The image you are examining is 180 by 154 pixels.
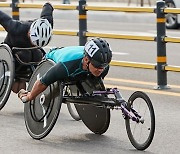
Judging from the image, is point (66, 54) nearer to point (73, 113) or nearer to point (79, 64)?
point (79, 64)

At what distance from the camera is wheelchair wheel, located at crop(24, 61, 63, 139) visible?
8844 millimetres

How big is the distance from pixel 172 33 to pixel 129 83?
26.8ft

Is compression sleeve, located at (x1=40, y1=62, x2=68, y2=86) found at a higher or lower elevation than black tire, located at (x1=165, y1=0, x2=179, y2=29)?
higher

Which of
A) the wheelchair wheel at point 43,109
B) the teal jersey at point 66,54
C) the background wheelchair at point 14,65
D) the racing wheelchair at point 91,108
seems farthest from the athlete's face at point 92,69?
the background wheelchair at point 14,65

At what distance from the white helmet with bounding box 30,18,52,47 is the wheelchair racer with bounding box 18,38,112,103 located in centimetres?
132

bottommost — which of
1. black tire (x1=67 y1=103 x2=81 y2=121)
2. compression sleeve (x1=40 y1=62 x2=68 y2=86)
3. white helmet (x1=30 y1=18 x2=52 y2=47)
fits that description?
black tire (x1=67 y1=103 x2=81 y2=121)

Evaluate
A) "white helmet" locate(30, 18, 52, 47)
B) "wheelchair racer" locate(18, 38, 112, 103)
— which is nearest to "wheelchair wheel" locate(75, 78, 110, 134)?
"wheelchair racer" locate(18, 38, 112, 103)

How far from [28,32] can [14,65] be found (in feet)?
1.54

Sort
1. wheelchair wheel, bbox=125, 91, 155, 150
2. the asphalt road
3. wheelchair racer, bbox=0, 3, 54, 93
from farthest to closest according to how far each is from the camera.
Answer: wheelchair racer, bbox=0, 3, 54, 93, the asphalt road, wheelchair wheel, bbox=125, 91, 155, 150

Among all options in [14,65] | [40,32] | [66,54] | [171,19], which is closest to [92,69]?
[66,54]

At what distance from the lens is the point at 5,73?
10.6 metres

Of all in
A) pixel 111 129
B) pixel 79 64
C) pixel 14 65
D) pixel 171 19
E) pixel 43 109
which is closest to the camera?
pixel 79 64

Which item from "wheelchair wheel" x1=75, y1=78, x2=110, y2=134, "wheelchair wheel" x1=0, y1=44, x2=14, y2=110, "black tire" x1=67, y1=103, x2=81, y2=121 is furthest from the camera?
"wheelchair wheel" x1=0, y1=44, x2=14, y2=110

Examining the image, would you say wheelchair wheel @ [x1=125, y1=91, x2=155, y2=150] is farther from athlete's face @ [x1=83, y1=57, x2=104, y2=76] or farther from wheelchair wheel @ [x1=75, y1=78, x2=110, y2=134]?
wheelchair wheel @ [x1=75, y1=78, x2=110, y2=134]
